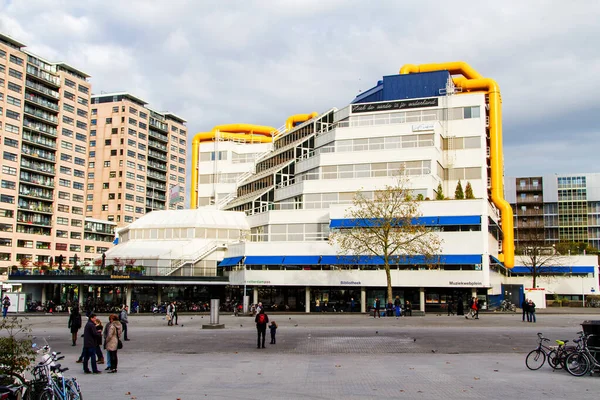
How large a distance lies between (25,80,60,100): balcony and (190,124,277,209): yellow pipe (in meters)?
34.4

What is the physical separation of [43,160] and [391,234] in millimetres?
89365

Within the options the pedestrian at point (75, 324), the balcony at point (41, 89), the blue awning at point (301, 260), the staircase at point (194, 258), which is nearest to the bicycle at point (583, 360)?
the pedestrian at point (75, 324)

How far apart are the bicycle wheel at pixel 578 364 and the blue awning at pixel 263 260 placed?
46880 mm

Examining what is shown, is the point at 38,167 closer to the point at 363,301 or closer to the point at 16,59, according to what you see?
the point at 16,59

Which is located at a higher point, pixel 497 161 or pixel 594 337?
pixel 497 161

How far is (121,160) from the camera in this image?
144 meters

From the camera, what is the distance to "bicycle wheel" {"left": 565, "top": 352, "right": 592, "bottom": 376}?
17.2 metres

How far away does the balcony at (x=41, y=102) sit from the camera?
116938 millimetres

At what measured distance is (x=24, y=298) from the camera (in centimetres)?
6175

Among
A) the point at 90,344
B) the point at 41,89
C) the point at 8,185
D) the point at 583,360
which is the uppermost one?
the point at 41,89

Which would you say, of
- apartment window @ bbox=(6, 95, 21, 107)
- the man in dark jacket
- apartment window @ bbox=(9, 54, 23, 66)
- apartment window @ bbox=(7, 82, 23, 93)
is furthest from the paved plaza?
apartment window @ bbox=(9, 54, 23, 66)

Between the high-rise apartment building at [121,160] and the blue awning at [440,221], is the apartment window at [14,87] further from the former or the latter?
the blue awning at [440,221]

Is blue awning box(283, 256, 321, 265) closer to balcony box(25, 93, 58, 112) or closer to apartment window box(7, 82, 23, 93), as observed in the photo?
apartment window box(7, 82, 23, 93)

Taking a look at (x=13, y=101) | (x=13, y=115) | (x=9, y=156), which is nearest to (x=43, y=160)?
(x=9, y=156)
